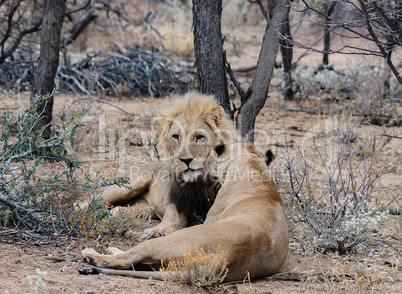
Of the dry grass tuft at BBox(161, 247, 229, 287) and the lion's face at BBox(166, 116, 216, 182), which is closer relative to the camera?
the dry grass tuft at BBox(161, 247, 229, 287)

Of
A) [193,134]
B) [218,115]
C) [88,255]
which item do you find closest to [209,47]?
[218,115]

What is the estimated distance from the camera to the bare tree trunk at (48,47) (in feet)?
21.9

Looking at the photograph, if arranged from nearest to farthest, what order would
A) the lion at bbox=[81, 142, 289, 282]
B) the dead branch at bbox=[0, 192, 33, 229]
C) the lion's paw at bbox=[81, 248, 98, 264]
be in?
the lion at bbox=[81, 142, 289, 282], the lion's paw at bbox=[81, 248, 98, 264], the dead branch at bbox=[0, 192, 33, 229]

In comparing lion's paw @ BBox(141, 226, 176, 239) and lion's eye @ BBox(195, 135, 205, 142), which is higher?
lion's eye @ BBox(195, 135, 205, 142)

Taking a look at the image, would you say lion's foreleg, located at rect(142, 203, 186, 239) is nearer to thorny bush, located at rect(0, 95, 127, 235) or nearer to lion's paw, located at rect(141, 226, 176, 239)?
lion's paw, located at rect(141, 226, 176, 239)

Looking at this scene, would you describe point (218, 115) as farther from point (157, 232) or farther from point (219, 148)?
point (157, 232)

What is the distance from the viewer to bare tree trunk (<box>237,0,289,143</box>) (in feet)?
19.3

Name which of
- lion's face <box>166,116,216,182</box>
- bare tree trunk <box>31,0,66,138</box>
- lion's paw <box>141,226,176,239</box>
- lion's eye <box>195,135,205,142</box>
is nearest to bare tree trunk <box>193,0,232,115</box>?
lion's face <box>166,116,216,182</box>

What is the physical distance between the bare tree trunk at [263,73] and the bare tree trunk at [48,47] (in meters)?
2.67

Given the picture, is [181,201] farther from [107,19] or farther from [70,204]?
[107,19]

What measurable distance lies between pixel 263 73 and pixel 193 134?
155cm

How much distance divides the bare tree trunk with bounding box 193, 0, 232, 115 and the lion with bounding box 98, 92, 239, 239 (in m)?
0.75

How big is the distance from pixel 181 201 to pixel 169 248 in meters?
1.84

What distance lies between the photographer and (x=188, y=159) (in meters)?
4.84
